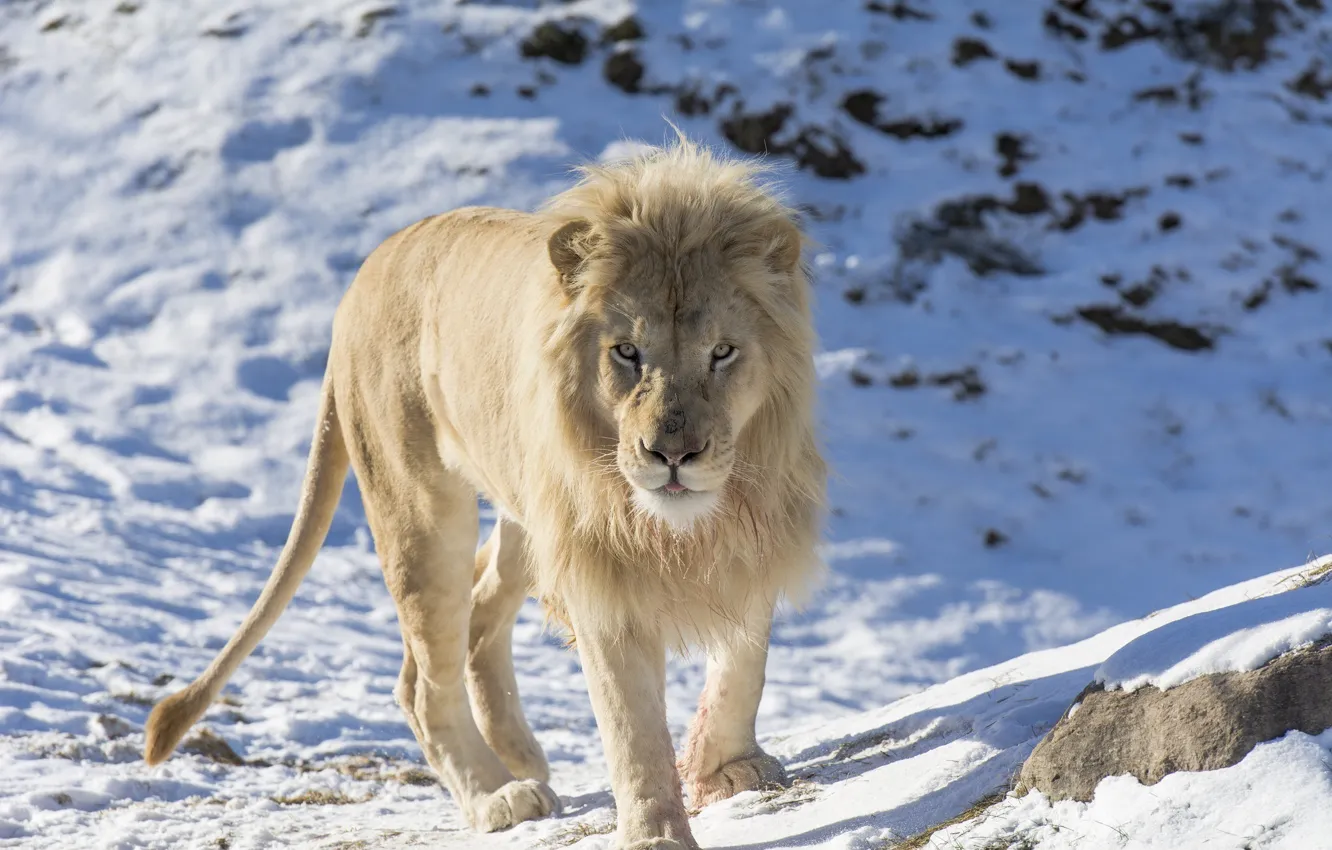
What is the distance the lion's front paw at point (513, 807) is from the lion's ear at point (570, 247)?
1.52 m

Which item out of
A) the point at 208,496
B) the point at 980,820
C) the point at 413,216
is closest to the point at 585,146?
the point at 413,216

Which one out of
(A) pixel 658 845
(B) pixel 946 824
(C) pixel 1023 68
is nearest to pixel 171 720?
(A) pixel 658 845

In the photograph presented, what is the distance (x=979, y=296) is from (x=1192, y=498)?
6.31 ft

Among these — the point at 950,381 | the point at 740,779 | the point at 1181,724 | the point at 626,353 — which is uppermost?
the point at 626,353

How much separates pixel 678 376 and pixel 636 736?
78cm

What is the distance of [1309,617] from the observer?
2459 millimetres

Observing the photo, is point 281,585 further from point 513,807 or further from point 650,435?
point 650,435

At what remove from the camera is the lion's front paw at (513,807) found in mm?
3951

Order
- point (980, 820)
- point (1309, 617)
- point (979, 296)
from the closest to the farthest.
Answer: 1. point (1309, 617)
2. point (980, 820)
3. point (979, 296)

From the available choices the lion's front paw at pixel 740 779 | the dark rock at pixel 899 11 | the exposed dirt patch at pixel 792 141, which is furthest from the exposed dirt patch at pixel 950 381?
the lion's front paw at pixel 740 779

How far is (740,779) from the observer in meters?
3.62

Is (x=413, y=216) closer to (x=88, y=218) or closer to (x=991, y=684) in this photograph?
(x=88, y=218)

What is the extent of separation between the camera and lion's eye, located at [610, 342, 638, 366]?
307 cm

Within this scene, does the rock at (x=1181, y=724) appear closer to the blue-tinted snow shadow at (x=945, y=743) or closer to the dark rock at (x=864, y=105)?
the blue-tinted snow shadow at (x=945, y=743)
